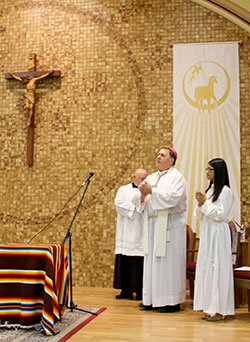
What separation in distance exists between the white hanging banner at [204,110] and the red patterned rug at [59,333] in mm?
2724

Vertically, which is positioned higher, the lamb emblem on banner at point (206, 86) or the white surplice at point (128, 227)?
the lamb emblem on banner at point (206, 86)

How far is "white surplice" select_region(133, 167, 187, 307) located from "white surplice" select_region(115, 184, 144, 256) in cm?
87

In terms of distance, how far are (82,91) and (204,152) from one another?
7.01 feet

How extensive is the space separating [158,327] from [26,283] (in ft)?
4.17

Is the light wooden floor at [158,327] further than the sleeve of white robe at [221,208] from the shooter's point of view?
No

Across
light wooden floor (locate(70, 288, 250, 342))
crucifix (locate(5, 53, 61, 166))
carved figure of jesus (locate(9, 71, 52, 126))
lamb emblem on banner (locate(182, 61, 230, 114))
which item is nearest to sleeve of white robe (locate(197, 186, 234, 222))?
light wooden floor (locate(70, 288, 250, 342))

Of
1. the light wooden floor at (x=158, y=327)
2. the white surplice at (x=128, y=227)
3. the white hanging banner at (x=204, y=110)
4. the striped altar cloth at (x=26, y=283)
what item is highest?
the white hanging banner at (x=204, y=110)

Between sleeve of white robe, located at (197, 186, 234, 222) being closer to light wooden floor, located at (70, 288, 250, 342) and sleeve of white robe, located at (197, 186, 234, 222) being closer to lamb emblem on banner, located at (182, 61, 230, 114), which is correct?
light wooden floor, located at (70, 288, 250, 342)

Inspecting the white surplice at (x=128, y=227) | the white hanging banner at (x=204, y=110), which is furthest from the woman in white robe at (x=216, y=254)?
the white hanging banner at (x=204, y=110)

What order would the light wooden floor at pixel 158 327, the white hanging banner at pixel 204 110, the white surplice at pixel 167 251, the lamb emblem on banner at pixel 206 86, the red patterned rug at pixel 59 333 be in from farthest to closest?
the lamb emblem on banner at pixel 206 86
the white hanging banner at pixel 204 110
the white surplice at pixel 167 251
the light wooden floor at pixel 158 327
the red patterned rug at pixel 59 333

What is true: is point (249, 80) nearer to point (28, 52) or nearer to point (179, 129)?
point (179, 129)

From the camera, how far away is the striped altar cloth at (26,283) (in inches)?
156

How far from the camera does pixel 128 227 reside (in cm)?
Answer: 608

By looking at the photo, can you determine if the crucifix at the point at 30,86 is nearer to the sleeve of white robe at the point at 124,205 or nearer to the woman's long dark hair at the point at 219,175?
the sleeve of white robe at the point at 124,205
